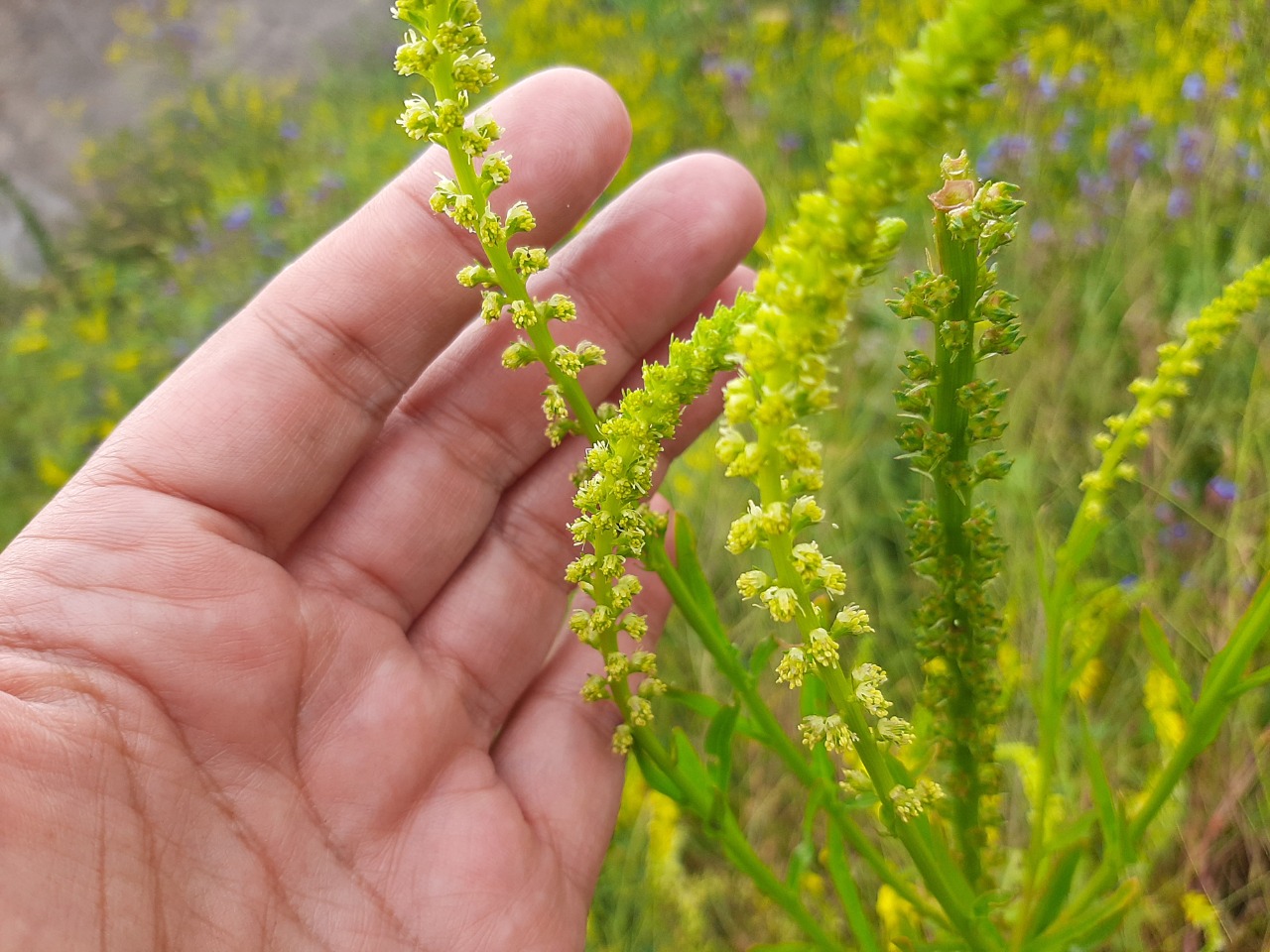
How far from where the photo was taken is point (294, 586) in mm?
1861

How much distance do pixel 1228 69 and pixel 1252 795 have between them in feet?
7.96

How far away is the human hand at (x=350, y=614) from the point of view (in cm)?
155

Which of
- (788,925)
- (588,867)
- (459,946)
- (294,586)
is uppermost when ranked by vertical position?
(294,586)

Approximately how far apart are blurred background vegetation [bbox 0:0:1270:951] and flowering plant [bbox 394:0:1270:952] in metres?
0.20

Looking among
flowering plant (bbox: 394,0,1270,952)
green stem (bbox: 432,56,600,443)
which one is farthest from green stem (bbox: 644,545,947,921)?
green stem (bbox: 432,56,600,443)

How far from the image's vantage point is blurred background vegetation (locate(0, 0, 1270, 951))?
244cm

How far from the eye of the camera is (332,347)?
1.93 metres

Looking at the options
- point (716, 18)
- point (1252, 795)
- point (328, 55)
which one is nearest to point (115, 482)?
point (1252, 795)

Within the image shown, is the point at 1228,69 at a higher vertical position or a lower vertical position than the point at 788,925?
higher

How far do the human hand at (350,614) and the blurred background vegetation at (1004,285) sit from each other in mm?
672

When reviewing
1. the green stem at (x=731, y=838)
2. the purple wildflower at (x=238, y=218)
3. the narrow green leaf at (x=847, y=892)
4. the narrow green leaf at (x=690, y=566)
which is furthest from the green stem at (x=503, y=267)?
the purple wildflower at (x=238, y=218)

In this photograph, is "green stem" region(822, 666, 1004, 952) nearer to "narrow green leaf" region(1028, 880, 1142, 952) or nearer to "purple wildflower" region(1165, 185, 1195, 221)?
"narrow green leaf" region(1028, 880, 1142, 952)

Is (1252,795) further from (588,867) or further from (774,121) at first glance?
(774,121)

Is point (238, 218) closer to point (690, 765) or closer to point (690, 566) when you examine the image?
point (690, 566)
